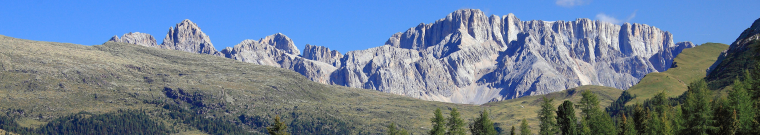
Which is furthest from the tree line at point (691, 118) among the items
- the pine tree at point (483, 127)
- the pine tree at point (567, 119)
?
the pine tree at point (483, 127)

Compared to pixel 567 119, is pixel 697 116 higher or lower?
higher

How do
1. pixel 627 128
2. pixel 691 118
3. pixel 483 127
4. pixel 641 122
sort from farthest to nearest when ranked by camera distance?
pixel 483 127 → pixel 641 122 → pixel 627 128 → pixel 691 118

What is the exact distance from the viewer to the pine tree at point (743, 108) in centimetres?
9281

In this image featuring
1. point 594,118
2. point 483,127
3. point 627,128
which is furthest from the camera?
point 483,127

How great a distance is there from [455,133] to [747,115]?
5135cm

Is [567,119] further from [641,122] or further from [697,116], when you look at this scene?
[697,116]

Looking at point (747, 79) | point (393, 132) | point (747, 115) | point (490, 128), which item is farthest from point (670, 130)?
point (393, 132)

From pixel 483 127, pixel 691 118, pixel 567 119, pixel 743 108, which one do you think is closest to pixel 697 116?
pixel 691 118

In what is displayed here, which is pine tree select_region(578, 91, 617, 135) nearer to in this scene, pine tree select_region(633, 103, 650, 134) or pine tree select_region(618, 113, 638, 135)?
pine tree select_region(618, 113, 638, 135)

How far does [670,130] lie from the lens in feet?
344

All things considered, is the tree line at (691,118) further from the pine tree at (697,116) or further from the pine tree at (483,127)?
the pine tree at (483,127)

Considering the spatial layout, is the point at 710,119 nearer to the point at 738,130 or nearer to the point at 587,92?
the point at 738,130

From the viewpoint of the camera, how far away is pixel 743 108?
9638 cm

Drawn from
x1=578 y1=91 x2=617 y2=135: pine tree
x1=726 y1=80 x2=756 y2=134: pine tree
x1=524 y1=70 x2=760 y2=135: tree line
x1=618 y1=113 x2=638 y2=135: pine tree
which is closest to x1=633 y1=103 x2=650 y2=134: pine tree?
x1=524 y1=70 x2=760 y2=135: tree line
